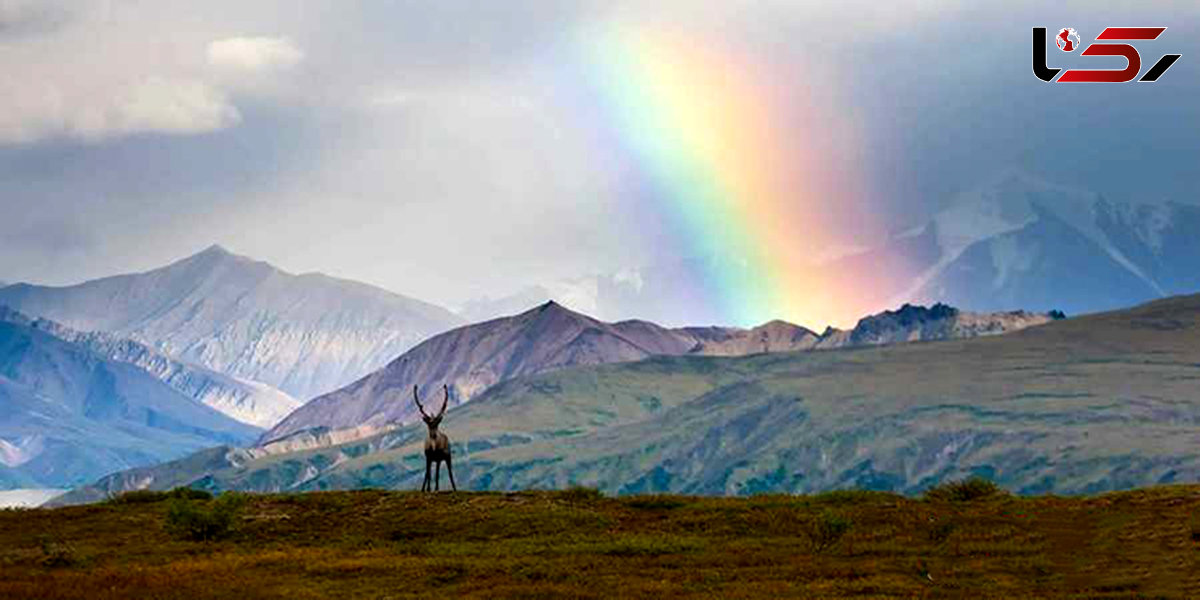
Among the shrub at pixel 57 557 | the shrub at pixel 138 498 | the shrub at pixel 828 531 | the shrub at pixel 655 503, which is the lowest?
the shrub at pixel 57 557

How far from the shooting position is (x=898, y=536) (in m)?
72.7

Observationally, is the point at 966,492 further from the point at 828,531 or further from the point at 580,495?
the point at 580,495

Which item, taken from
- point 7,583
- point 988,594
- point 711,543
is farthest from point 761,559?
point 7,583

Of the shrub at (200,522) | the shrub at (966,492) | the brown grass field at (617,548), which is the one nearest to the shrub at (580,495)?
the brown grass field at (617,548)

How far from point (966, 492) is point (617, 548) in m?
24.4

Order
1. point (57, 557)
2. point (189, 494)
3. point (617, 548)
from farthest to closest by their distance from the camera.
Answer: point (189, 494)
point (617, 548)
point (57, 557)

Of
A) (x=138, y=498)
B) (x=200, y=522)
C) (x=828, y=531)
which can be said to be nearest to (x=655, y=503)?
(x=828, y=531)

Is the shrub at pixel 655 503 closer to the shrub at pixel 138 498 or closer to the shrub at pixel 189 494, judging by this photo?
the shrub at pixel 189 494

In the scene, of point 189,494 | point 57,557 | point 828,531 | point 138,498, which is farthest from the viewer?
point 189,494

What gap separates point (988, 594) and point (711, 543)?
55.7 ft

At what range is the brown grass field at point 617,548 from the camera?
60.0 m

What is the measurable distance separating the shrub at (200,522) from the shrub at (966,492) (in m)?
36.7

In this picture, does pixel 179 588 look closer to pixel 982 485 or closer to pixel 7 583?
pixel 7 583

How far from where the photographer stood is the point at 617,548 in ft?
233
